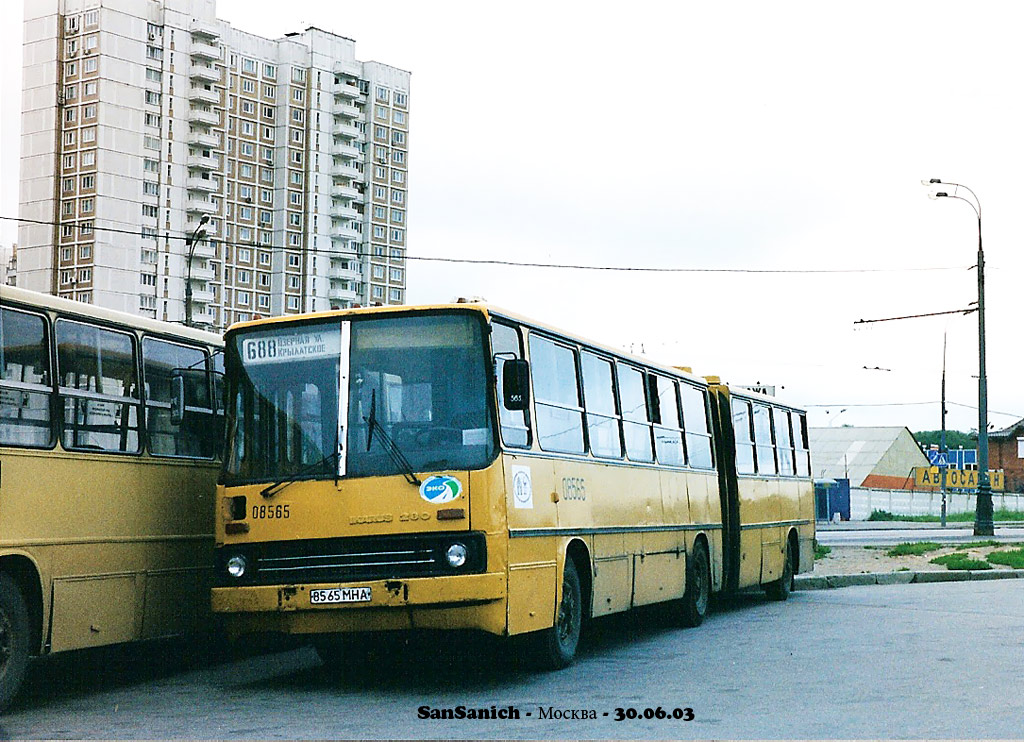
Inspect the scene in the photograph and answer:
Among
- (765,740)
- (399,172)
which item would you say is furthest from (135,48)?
(765,740)

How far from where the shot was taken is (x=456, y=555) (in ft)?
33.8

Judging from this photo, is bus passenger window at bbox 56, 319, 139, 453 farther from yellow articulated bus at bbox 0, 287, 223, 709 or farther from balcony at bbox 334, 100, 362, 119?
balcony at bbox 334, 100, 362, 119

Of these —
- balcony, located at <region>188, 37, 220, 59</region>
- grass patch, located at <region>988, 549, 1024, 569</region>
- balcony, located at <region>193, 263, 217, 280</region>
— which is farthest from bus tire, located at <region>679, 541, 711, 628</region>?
balcony, located at <region>188, 37, 220, 59</region>

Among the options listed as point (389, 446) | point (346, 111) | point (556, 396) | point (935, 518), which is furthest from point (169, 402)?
point (346, 111)

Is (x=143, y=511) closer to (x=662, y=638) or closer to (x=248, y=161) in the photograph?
(x=662, y=638)

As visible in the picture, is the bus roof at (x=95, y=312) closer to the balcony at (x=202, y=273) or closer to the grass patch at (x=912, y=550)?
the grass patch at (x=912, y=550)

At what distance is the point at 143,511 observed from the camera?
1120cm

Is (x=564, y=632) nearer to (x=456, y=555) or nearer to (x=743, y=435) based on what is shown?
(x=456, y=555)

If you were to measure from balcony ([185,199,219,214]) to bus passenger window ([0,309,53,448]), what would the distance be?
93229 millimetres

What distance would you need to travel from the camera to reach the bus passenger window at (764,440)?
20.1m

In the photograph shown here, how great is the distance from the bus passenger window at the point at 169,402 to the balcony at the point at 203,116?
92901mm

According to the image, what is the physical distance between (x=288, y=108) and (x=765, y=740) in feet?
349

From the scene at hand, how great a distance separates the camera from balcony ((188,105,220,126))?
10181cm

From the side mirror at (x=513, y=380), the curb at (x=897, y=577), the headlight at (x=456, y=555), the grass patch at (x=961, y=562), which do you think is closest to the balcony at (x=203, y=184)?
the grass patch at (x=961, y=562)
